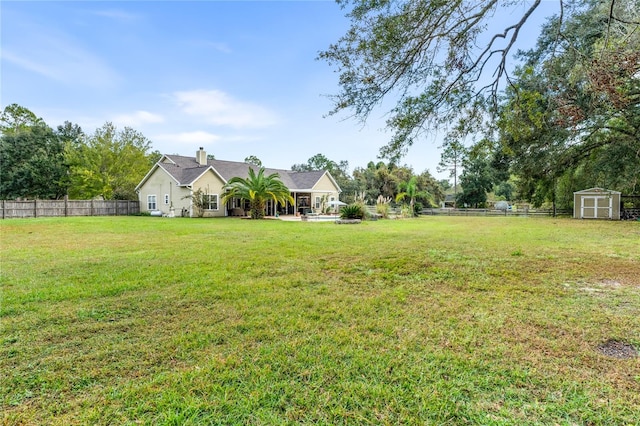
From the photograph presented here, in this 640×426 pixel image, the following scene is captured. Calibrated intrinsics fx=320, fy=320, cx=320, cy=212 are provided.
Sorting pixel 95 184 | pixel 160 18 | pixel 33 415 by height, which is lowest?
pixel 33 415

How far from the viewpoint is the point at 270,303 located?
160 inches

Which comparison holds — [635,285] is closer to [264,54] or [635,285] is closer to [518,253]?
[518,253]

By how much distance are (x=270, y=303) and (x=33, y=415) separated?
7.76 feet

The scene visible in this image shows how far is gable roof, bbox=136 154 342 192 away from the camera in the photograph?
24009 mm

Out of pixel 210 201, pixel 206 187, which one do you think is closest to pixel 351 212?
pixel 210 201

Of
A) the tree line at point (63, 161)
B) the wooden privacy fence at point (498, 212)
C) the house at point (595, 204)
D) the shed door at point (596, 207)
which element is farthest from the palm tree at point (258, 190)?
the shed door at point (596, 207)

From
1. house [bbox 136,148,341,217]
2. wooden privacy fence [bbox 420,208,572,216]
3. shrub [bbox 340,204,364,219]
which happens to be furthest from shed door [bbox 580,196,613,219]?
house [bbox 136,148,341,217]

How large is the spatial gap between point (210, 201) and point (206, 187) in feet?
3.54

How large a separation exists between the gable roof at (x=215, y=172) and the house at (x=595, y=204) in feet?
63.4

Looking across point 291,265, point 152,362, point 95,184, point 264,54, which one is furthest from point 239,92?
point 95,184

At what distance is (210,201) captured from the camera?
24000 mm

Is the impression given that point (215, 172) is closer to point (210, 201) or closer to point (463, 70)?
point (210, 201)

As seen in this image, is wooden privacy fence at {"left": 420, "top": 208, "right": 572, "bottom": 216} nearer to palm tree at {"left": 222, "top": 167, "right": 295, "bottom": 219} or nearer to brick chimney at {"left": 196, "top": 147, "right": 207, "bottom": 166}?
palm tree at {"left": 222, "top": 167, "right": 295, "bottom": 219}

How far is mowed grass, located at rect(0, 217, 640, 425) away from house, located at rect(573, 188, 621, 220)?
20371 millimetres
